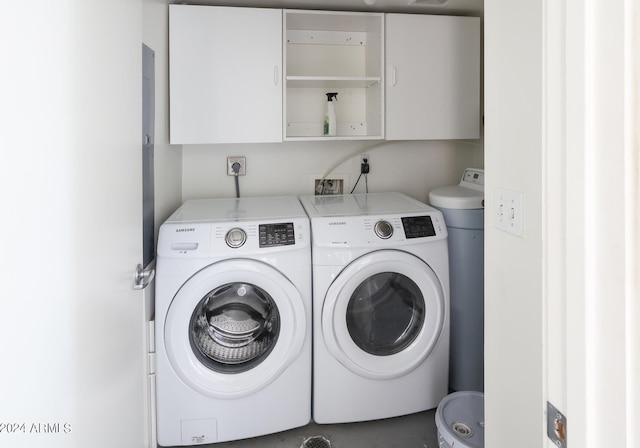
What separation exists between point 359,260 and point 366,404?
26.1 inches

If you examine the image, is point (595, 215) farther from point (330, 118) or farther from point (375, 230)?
point (330, 118)

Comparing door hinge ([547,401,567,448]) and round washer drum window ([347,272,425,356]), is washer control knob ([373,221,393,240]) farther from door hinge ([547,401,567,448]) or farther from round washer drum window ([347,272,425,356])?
door hinge ([547,401,567,448])

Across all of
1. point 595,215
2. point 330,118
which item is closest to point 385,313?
point 330,118

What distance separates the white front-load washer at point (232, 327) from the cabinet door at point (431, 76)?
887 mm

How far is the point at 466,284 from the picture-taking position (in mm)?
1980

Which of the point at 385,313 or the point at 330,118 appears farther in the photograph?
the point at 330,118

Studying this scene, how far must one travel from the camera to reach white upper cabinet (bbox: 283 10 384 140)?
2.25 metres

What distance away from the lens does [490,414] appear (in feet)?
3.68

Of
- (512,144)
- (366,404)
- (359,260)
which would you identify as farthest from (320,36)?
(366,404)

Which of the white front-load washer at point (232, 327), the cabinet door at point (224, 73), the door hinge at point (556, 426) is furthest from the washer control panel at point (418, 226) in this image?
the door hinge at point (556, 426)

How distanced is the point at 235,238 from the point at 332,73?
1.27 m

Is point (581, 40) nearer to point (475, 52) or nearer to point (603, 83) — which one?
point (603, 83)

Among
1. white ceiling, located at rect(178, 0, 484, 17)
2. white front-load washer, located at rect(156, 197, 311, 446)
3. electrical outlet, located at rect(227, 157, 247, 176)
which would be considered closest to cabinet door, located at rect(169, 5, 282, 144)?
white ceiling, located at rect(178, 0, 484, 17)

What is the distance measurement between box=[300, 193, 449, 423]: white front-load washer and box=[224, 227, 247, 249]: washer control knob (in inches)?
11.6
